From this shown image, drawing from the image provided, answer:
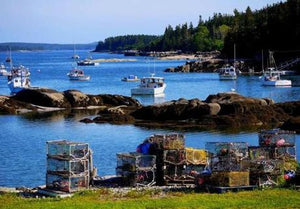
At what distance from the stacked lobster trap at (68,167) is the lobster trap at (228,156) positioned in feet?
14.3

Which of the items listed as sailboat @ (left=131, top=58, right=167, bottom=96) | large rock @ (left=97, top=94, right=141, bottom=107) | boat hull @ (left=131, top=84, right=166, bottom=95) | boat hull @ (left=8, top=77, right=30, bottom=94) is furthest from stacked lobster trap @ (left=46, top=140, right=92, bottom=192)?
boat hull @ (left=8, top=77, right=30, bottom=94)

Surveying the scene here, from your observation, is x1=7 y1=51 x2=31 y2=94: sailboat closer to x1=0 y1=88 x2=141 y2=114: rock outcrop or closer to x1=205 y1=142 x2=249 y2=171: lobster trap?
x1=0 y1=88 x2=141 y2=114: rock outcrop

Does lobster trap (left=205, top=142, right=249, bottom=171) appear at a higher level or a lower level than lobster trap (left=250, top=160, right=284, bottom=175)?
higher

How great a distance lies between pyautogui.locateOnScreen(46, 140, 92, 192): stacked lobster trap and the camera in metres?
24.5

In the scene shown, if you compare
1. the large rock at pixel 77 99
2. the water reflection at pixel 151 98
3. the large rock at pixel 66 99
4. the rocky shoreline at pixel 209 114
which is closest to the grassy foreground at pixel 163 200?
the rocky shoreline at pixel 209 114

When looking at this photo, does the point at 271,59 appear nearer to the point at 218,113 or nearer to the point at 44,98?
the point at 44,98

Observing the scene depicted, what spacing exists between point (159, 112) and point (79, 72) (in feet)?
294

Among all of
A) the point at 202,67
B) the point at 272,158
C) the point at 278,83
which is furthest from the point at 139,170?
the point at 202,67

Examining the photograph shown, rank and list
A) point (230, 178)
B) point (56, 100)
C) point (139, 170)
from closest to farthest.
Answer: point (230, 178) < point (139, 170) < point (56, 100)

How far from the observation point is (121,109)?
6619cm

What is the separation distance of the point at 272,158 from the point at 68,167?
298 inches

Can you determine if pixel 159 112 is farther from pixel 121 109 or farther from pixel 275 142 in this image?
pixel 275 142

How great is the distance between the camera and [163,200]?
2184cm

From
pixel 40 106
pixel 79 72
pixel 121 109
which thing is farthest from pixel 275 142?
pixel 79 72
